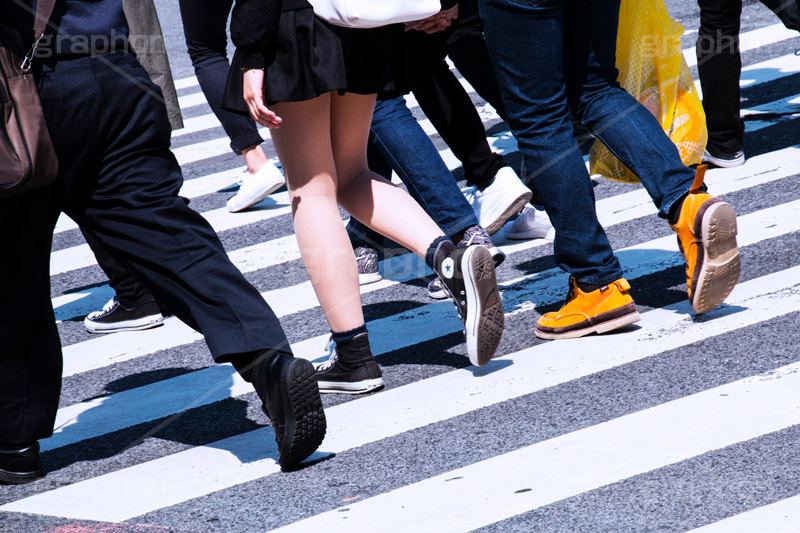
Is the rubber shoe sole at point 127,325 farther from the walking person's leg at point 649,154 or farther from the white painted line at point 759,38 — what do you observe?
the white painted line at point 759,38

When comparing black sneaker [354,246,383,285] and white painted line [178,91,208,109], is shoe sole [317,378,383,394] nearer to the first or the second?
black sneaker [354,246,383,285]

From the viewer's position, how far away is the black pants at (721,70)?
5609 millimetres

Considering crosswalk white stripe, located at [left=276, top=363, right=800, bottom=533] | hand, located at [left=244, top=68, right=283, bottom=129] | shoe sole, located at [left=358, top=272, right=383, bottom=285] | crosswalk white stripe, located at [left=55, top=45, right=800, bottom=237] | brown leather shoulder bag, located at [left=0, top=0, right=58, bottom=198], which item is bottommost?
crosswalk white stripe, located at [left=55, top=45, right=800, bottom=237]

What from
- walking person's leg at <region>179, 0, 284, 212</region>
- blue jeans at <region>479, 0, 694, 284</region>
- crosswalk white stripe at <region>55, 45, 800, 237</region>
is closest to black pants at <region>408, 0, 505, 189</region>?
blue jeans at <region>479, 0, 694, 284</region>

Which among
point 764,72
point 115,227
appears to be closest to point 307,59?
point 115,227

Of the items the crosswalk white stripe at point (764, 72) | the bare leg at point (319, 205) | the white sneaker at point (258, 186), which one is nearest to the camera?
the bare leg at point (319, 205)

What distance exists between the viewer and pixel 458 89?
4.95 m

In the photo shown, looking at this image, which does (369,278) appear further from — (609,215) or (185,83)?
(185,83)

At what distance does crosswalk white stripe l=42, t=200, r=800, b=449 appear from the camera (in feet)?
12.3

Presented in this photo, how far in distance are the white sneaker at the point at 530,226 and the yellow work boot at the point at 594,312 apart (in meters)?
1.39

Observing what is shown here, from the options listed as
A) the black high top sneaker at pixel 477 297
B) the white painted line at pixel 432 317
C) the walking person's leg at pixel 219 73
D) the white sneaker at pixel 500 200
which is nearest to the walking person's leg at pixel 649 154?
the black high top sneaker at pixel 477 297

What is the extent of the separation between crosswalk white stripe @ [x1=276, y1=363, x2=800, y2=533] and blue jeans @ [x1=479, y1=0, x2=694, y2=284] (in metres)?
0.77

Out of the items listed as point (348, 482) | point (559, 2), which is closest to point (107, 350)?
point (348, 482)

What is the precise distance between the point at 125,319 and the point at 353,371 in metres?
1.62
